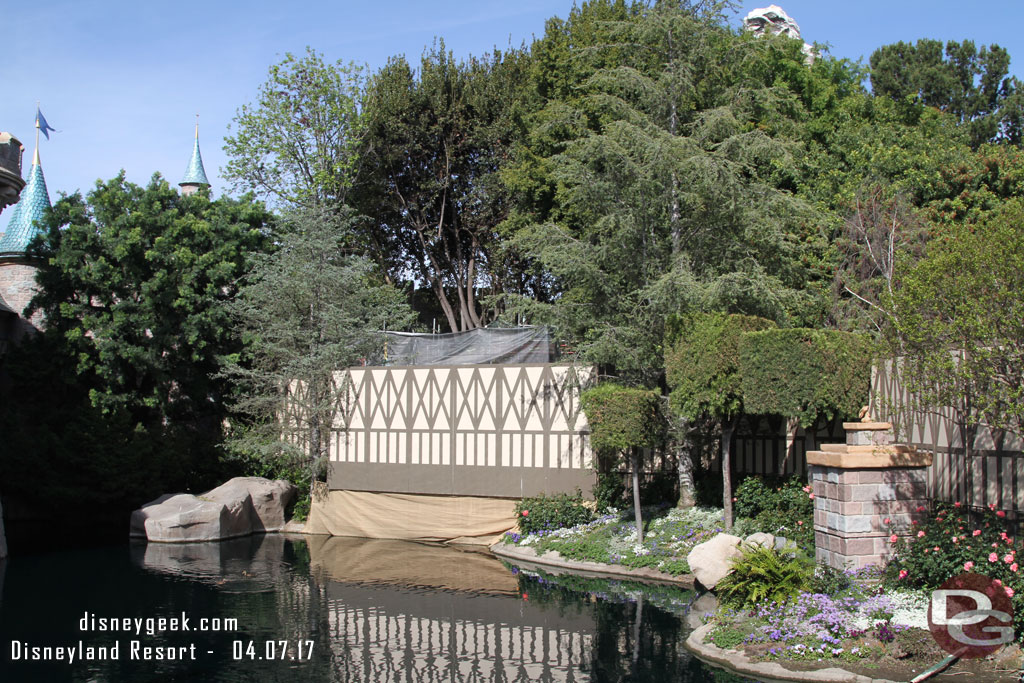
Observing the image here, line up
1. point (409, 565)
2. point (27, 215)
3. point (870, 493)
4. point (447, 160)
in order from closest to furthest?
point (870, 493)
point (409, 565)
point (27, 215)
point (447, 160)

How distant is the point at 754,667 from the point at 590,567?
6.05 meters

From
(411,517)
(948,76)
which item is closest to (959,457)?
(411,517)

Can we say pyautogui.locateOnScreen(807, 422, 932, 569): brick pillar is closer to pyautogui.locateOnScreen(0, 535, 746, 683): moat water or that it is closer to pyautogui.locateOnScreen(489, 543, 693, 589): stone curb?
pyautogui.locateOnScreen(0, 535, 746, 683): moat water

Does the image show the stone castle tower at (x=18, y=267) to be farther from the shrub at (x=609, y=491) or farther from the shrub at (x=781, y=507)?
the shrub at (x=781, y=507)

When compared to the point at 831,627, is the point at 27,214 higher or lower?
higher

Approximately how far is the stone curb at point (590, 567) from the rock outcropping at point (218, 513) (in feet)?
19.4

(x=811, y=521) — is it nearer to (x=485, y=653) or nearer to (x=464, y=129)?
(x=485, y=653)

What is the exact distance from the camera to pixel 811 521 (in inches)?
514

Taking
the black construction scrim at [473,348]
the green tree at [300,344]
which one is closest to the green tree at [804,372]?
the black construction scrim at [473,348]

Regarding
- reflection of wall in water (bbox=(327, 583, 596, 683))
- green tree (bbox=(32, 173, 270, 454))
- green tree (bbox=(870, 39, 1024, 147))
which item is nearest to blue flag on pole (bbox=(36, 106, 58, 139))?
green tree (bbox=(32, 173, 270, 454))

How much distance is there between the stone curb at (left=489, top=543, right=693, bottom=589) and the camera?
14.1 meters

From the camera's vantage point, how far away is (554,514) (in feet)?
55.5

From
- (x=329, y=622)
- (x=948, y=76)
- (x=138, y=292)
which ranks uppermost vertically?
(x=948, y=76)

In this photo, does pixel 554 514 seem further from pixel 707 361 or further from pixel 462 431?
pixel 707 361
